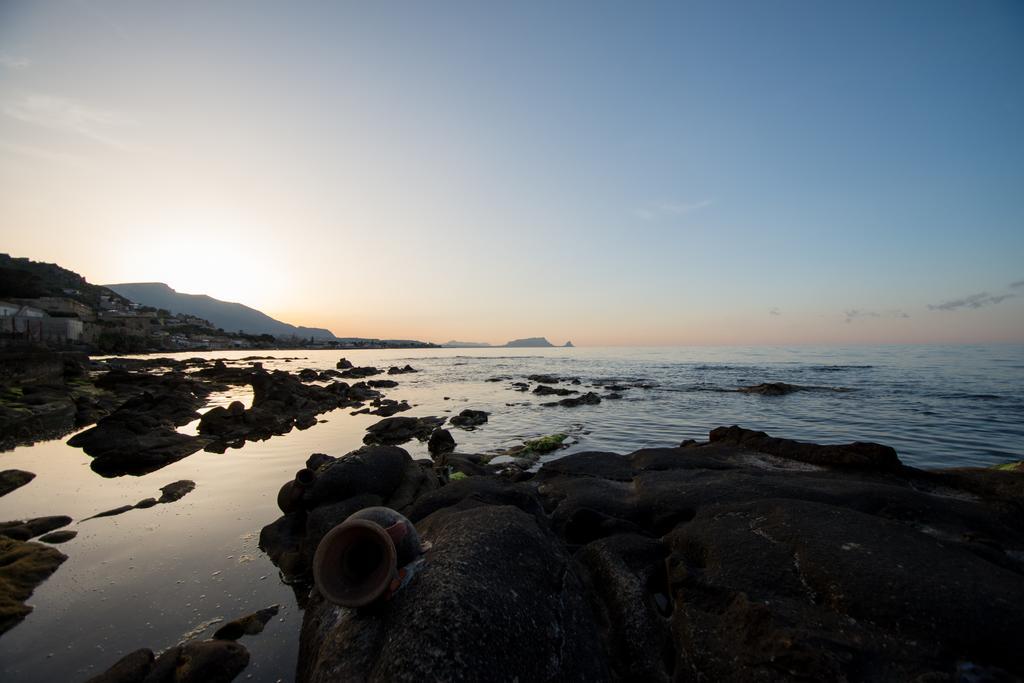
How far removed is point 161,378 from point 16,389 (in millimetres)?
8057

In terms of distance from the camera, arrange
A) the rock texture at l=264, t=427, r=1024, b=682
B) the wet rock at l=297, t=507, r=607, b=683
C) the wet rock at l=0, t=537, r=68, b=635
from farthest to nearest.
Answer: the wet rock at l=0, t=537, r=68, b=635, the rock texture at l=264, t=427, r=1024, b=682, the wet rock at l=297, t=507, r=607, b=683

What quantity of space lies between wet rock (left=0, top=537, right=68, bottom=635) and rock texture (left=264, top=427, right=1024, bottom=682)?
4631 millimetres

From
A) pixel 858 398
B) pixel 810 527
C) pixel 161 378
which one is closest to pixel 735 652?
pixel 810 527

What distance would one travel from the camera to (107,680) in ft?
14.8

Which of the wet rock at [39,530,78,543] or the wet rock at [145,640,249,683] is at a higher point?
the wet rock at [145,640,249,683]

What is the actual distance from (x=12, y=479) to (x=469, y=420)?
16.7 m

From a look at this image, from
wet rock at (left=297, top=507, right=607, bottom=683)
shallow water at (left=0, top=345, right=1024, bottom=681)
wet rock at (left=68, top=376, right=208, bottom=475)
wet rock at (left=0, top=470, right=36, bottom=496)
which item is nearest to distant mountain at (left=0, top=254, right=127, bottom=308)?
shallow water at (left=0, top=345, right=1024, bottom=681)

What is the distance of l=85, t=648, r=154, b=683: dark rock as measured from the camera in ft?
15.0

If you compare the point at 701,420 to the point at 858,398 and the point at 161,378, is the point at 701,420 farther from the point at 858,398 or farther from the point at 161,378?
the point at 161,378

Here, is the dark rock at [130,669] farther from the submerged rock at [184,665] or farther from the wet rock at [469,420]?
the wet rock at [469,420]

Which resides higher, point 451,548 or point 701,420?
point 451,548

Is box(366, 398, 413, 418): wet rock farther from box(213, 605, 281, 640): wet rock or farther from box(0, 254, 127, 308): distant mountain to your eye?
box(0, 254, 127, 308): distant mountain

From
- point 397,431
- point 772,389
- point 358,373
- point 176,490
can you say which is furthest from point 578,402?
point 358,373

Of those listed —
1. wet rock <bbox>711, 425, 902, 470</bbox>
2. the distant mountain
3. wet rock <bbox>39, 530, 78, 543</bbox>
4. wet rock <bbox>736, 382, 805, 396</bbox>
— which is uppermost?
the distant mountain
